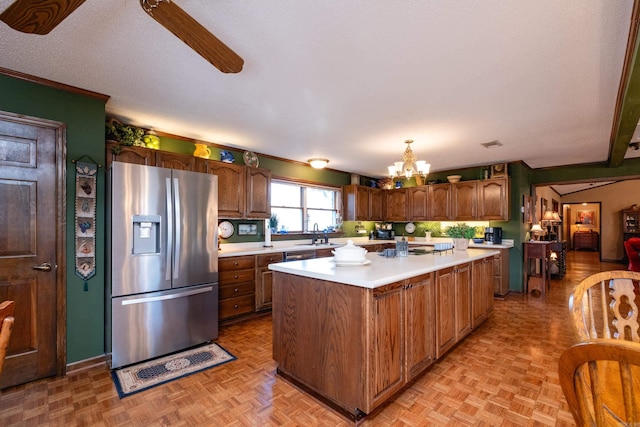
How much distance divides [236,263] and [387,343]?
7.80 feet

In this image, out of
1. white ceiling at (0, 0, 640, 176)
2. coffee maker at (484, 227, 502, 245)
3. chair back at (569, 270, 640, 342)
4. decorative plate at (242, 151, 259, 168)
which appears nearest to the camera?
chair back at (569, 270, 640, 342)

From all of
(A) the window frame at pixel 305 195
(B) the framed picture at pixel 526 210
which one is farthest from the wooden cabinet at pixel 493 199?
(A) the window frame at pixel 305 195

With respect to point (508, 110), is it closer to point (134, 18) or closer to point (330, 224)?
point (134, 18)

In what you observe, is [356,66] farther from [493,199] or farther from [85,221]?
[493,199]

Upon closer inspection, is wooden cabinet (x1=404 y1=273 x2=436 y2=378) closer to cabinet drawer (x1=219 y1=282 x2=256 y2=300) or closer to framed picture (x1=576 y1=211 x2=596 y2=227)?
cabinet drawer (x1=219 y1=282 x2=256 y2=300)

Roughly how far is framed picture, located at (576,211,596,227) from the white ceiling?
38.3ft

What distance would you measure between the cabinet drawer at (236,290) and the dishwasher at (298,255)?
2.17 ft

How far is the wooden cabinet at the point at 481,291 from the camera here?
10.7 ft

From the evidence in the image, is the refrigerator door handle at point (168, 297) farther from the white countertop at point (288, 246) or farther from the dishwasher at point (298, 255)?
the dishwasher at point (298, 255)

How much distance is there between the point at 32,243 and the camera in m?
2.37

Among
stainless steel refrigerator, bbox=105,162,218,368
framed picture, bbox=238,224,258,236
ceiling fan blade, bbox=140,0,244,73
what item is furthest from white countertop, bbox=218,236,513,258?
ceiling fan blade, bbox=140,0,244,73

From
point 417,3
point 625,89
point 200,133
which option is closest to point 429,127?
point 625,89

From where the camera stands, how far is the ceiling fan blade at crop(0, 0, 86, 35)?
118cm

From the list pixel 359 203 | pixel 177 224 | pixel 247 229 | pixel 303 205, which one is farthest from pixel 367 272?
pixel 359 203
